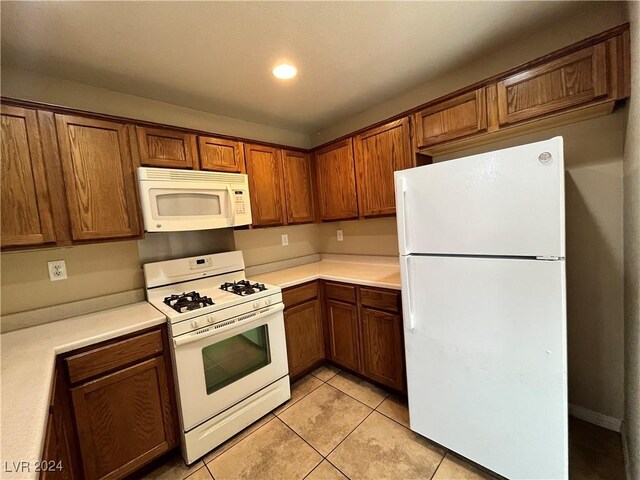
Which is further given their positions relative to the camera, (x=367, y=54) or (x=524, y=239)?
(x=367, y=54)

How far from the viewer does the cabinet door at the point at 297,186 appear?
8.23 ft

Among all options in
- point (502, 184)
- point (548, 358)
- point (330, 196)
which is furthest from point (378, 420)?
point (330, 196)

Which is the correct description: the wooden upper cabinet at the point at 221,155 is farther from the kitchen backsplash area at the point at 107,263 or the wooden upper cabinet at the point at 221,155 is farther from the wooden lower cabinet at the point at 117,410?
the wooden lower cabinet at the point at 117,410

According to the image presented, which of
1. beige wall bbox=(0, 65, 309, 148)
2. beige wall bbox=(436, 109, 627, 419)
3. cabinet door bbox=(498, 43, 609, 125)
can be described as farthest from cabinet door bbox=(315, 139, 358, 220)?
beige wall bbox=(436, 109, 627, 419)

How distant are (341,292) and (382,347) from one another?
53 cm

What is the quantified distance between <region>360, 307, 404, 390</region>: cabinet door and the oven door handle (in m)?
0.71

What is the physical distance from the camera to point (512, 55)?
1.68m

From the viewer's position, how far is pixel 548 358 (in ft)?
3.65

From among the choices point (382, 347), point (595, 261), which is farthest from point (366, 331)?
point (595, 261)

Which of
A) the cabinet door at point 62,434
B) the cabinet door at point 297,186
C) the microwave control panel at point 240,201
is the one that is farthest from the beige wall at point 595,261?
the cabinet door at point 62,434

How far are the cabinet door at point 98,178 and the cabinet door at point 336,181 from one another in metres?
1.59

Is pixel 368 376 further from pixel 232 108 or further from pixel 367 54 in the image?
pixel 232 108

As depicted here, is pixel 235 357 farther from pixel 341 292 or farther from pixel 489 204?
pixel 489 204

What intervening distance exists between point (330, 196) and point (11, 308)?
7.69 feet
